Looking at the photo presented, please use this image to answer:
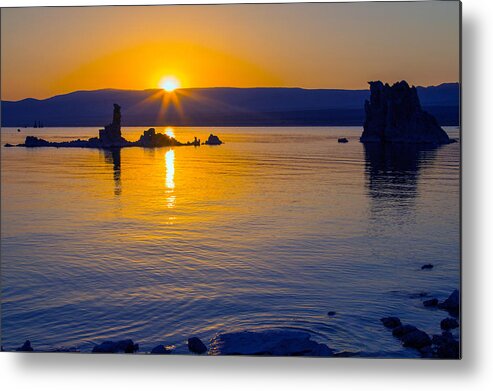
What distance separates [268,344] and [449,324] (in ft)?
4.13

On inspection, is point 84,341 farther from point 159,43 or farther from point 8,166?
point 159,43

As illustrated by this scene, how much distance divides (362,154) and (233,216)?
3.85 feet

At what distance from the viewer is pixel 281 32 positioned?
5.63 meters

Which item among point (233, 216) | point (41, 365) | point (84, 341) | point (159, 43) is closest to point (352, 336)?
point (233, 216)

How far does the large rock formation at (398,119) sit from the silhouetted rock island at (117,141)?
1.26 metres

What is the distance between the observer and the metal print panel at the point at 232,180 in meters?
5.29

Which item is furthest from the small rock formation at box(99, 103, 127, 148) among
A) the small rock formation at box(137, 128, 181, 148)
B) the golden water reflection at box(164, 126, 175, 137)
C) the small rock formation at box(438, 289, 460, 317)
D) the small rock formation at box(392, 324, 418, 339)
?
the small rock formation at box(438, 289, 460, 317)

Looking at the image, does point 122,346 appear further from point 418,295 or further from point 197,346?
point 418,295

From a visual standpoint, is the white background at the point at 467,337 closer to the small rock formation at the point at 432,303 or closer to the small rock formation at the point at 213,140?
the small rock formation at the point at 432,303

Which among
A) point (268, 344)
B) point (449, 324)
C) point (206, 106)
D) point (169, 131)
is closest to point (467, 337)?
point (449, 324)

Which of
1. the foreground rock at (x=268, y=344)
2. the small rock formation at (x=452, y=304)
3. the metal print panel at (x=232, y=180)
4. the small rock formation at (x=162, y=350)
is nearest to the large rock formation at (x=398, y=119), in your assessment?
the metal print panel at (x=232, y=180)

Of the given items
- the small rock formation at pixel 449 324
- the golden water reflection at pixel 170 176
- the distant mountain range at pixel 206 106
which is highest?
the distant mountain range at pixel 206 106

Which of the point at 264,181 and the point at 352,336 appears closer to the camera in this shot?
the point at 352,336

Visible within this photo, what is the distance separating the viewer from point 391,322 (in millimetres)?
5207
